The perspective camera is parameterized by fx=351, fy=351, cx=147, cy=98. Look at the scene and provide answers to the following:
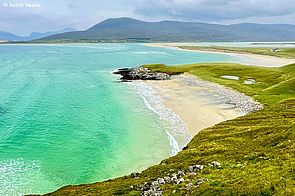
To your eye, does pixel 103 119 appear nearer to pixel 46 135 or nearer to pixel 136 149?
pixel 46 135

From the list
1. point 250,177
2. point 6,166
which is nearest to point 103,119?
point 6,166

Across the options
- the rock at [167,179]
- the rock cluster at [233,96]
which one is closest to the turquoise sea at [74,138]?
the rock at [167,179]

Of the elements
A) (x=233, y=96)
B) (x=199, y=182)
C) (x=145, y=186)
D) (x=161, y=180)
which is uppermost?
(x=199, y=182)

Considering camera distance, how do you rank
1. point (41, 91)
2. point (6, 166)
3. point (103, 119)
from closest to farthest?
point (6, 166), point (103, 119), point (41, 91)

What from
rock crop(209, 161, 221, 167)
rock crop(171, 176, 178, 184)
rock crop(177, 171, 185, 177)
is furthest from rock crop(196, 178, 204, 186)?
rock crop(209, 161, 221, 167)

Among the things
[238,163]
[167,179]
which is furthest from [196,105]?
[167,179]

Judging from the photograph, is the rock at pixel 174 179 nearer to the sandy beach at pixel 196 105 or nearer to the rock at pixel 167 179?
the rock at pixel 167 179

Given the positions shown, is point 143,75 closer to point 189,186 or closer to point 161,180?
point 161,180
